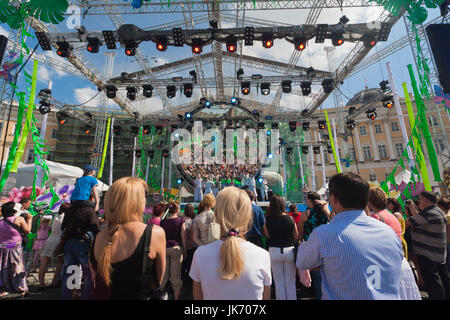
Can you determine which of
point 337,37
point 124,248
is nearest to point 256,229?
point 124,248

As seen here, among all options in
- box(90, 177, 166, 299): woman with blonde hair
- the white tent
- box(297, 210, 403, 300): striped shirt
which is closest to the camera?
box(297, 210, 403, 300): striped shirt

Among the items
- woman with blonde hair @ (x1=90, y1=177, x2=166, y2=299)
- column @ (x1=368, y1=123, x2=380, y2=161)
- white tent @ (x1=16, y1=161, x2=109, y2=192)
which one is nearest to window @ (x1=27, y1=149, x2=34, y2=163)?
white tent @ (x1=16, y1=161, x2=109, y2=192)

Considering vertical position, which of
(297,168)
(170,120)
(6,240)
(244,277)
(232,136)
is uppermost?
(170,120)

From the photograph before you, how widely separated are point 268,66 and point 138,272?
16.0 m

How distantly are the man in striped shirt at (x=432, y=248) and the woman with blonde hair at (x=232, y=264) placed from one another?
307 cm

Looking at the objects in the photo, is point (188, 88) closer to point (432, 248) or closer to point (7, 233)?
point (7, 233)

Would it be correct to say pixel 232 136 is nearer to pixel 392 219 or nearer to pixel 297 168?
pixel 297 168

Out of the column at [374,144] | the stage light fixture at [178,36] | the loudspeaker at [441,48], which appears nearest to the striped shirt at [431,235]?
the loudspeaker at [441,48]

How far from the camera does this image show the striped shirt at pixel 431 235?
2.97m

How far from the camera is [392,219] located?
103 inches

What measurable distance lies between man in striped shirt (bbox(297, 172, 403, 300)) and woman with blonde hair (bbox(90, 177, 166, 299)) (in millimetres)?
1003

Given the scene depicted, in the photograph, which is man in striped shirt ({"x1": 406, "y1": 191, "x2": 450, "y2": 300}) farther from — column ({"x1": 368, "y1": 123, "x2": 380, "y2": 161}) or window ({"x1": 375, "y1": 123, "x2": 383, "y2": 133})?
window ({"x1": 375, "y1": 123, "x2": 383, "y2": 133})

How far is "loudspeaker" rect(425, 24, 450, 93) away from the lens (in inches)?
145
